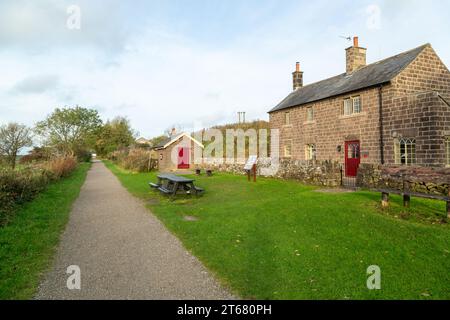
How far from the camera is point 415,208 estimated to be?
892cm

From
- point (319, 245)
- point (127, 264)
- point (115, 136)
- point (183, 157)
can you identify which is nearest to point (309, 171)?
point (319, 245)

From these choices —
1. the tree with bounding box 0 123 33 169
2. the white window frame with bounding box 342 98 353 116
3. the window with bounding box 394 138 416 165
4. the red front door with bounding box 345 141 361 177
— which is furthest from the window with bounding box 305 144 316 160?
the tree with bounding box 0 123 33 169

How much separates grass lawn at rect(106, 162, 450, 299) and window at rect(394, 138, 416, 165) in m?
4.15

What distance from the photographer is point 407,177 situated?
8.74m

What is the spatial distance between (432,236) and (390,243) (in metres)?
1.15

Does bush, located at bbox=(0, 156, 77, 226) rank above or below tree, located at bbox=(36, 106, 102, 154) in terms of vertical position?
below

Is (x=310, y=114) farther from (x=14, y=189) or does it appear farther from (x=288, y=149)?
(x=14, y=189)

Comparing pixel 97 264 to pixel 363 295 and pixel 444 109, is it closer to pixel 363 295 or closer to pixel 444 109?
pixel 363 295

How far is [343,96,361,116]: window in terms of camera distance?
16938mm

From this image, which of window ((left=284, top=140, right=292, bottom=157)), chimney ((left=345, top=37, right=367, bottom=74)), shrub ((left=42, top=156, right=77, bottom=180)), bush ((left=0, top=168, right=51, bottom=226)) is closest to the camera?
bush ((left=0, top=168, right=51, bottom=226))

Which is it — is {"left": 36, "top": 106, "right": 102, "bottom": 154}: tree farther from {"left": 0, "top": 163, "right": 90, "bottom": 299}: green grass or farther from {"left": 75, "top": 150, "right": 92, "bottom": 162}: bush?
{"left": 0, "top": 163, "right": 90, "bottom": 299}: green grass

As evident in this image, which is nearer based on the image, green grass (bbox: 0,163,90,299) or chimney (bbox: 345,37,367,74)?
green grass (bbox: 0,163,90,299)

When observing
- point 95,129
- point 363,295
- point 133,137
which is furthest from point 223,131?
point 95,129

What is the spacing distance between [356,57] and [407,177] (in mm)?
13921
